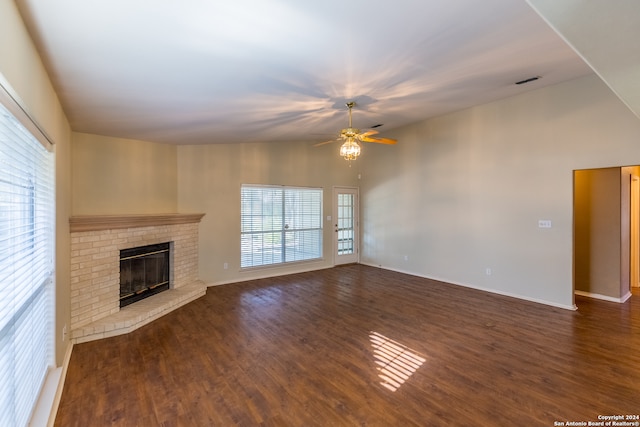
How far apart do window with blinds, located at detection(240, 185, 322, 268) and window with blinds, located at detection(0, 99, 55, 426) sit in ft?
11.7

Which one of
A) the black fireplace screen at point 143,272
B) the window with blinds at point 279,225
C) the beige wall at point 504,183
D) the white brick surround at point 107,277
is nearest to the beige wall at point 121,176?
the white brick surround at point 107,277

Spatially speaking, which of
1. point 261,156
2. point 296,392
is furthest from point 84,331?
point 261,156

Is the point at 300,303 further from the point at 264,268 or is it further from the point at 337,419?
the point at 337,419

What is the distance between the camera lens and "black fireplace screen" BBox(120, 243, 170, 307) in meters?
4.18

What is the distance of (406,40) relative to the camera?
2332mm

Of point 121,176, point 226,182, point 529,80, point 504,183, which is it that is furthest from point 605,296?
point 121,176

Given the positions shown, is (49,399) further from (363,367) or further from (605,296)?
(605,296)

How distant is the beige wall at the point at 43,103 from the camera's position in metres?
1.36

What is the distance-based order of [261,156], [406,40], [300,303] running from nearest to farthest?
[406,40] → [300,303] → [261,156]

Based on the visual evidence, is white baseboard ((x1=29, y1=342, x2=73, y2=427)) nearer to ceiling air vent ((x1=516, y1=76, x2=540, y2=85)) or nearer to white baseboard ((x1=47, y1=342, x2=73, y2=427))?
white baseboard ((x1=47, y1=342, x2=73, y2=427))

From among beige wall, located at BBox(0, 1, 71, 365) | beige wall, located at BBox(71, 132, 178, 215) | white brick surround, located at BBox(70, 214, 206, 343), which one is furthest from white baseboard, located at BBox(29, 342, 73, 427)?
beige wall, located at BBox(71, 132, 178, 215)

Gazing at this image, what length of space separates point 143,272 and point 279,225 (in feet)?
8.99

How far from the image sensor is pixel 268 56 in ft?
7.43

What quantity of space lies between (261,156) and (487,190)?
14.2 ft
